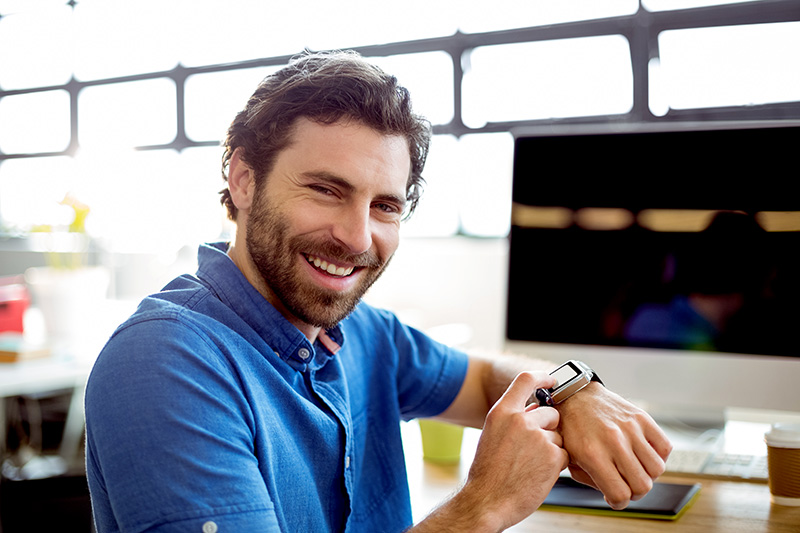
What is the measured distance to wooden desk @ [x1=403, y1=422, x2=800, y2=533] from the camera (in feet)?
3.33

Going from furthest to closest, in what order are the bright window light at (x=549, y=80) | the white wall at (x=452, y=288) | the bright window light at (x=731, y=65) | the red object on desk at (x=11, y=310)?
the white wall at (x=452, y=288) < the bright window light at (x=549, y=80) < the bright window light at (x=731, y=65) < the red object on desk at (x=11, y=310)

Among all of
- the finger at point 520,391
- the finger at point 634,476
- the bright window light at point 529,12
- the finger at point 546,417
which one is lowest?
the finger at point 634,476

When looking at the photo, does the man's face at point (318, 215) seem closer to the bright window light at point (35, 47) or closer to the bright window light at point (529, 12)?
the bright window light at point (529, 12)

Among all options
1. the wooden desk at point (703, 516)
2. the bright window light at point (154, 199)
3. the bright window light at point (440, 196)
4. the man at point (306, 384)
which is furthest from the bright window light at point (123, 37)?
the wooden desk at point (703, 516)

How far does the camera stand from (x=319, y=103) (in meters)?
1.06

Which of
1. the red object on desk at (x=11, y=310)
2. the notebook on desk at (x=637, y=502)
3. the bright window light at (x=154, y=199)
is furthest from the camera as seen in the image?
the bright window light at (x=154, y=199)

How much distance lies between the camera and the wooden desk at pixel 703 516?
1.01m

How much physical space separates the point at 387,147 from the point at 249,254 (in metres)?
0.26

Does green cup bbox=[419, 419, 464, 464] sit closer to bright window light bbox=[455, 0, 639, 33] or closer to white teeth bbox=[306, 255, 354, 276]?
white teeth bbox=[306, 255, 354, 276]

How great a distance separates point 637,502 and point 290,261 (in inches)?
24.9

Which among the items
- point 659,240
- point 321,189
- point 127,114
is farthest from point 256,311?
point 127,114

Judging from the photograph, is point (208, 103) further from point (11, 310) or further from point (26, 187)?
point (11, 310)

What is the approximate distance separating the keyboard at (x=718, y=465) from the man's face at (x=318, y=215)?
67 cm

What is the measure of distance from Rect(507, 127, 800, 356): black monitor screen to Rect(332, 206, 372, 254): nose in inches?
19.5
